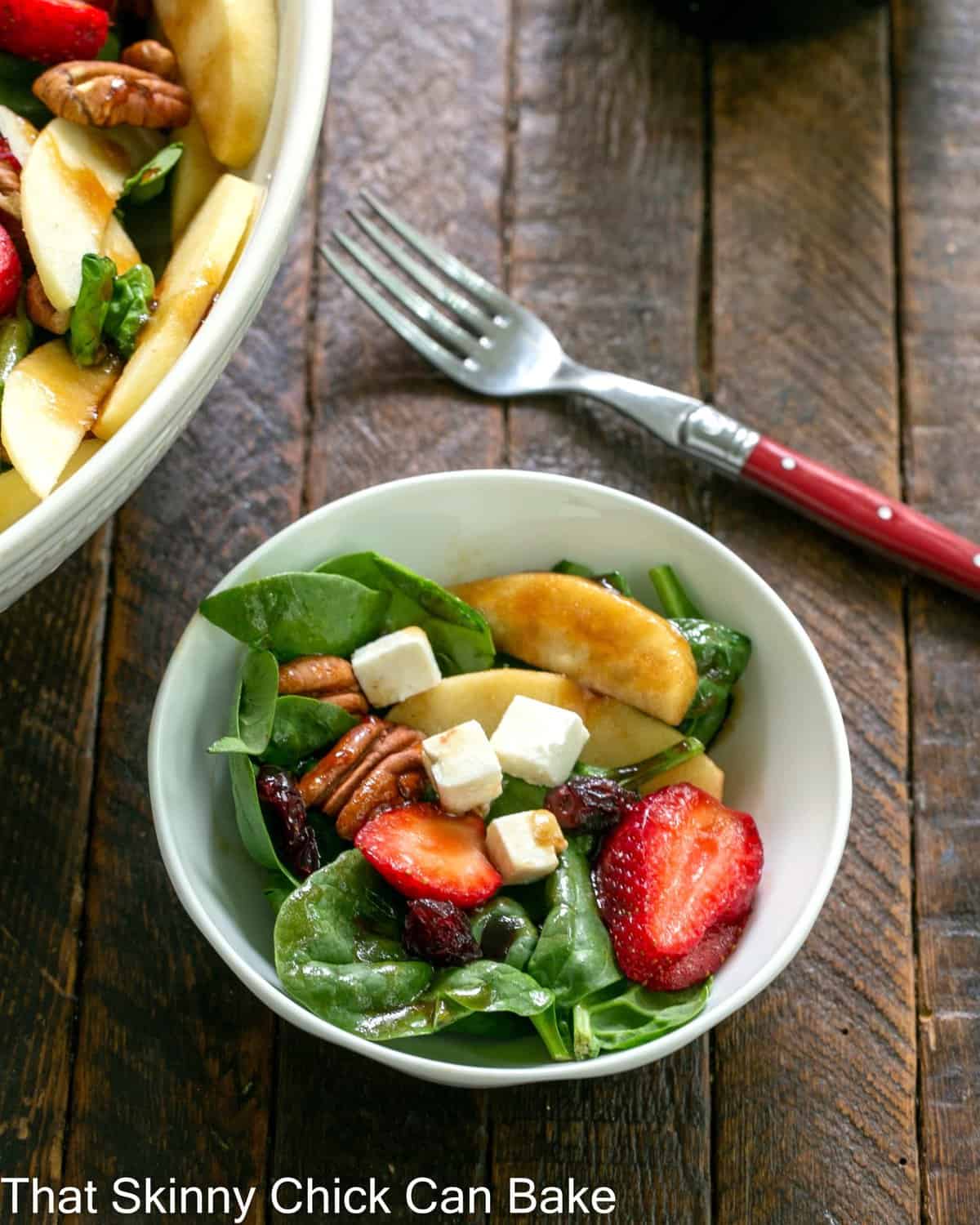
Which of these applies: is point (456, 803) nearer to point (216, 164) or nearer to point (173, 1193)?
point (173, 1193)

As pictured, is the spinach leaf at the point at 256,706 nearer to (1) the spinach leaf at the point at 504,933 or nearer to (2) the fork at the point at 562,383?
(1) the spinach leaf at the point at 504,933

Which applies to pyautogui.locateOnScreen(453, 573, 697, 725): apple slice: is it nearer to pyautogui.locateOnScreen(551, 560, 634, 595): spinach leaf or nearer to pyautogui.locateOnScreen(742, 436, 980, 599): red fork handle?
pyautogui.locateOnScreen(551, 560, 634, 595): spinach leaf

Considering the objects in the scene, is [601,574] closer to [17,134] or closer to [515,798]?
[515,798]

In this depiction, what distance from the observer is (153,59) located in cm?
121

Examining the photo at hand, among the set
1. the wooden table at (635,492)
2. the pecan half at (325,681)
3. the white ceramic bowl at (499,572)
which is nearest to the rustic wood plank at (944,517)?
the wooden table at (635,492)

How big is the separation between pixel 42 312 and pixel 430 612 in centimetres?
38

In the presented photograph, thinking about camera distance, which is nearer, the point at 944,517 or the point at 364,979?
the point at 364,979

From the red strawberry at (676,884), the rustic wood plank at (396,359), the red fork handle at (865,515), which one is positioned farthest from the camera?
the red fork handle at (865,515)

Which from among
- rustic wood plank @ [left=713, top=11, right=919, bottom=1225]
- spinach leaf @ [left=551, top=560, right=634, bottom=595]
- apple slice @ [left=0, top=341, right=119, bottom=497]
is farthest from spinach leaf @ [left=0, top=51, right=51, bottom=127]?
rustic wood plank @ [left=713, top=11, right=919, bottom=1225]

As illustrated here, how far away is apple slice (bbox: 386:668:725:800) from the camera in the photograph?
1191 millimetres

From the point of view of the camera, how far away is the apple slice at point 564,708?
119 centimetres

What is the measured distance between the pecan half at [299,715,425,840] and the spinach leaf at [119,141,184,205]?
1.51ft

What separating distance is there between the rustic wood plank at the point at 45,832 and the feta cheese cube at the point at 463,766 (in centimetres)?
35

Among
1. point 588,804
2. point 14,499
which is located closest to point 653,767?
point 588,804
